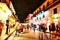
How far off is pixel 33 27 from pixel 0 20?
12664 mm

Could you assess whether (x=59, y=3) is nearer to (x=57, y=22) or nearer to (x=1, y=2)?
(x=57, y=22)

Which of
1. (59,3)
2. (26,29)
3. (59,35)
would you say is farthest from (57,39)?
(26,29)

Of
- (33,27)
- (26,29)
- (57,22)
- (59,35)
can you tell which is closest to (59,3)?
(57,22)

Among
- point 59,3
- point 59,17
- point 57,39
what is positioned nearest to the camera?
point 57,39

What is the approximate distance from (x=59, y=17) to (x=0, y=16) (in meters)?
3.53

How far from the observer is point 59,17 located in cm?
916

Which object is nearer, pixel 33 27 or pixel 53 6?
pixel 53 6

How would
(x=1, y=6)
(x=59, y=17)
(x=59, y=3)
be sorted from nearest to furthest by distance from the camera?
(x=1, y=6) → (x=59, y=17) → (x=59, y=3)

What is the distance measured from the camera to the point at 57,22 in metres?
9.69

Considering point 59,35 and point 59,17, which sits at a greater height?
point 59,17

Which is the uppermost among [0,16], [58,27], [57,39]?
[0,16]

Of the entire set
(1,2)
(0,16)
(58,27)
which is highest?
(1,2)

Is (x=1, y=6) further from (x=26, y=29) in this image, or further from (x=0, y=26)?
(x=26, y=29)

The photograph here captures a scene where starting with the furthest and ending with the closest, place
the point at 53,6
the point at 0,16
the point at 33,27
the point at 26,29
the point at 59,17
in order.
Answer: the point at 26,29 → the point at 33,27 → the point at 53,6 → the point at 59,17 → the point at 0,16
